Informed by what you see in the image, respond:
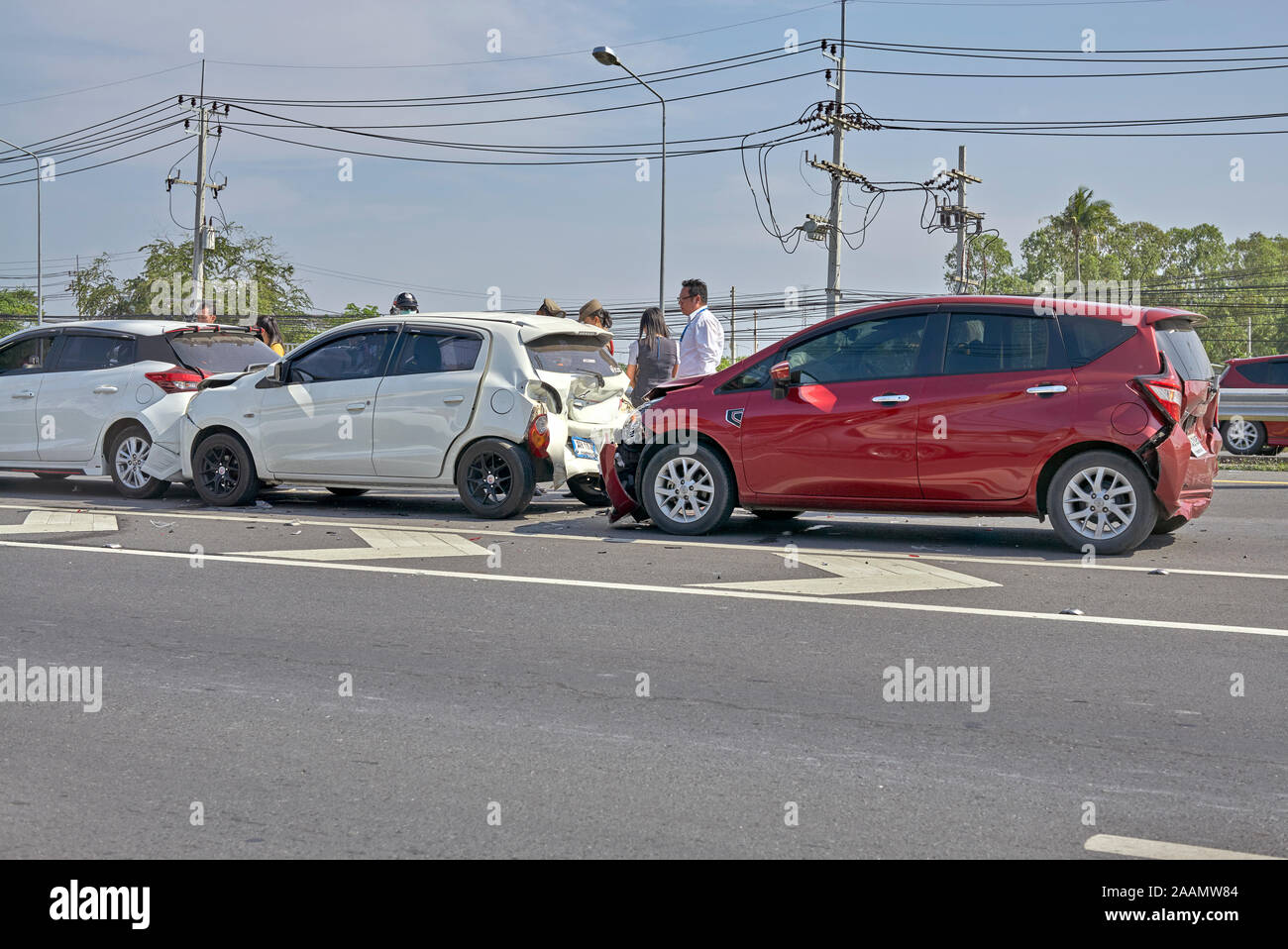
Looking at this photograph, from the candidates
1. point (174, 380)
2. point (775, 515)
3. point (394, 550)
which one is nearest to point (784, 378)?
A: point (775, 515)

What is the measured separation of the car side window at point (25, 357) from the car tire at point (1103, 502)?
10.0m

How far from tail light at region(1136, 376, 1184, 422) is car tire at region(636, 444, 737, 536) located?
2924 millimetres

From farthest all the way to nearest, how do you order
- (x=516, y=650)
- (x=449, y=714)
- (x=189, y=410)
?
(x=189, y=410) → (x=516, y=650) → (x=449, y=714)

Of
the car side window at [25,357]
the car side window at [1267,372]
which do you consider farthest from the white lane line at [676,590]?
the car side window at [1267,372]

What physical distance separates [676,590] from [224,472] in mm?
6030

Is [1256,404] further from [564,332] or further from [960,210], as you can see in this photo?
[960,210]

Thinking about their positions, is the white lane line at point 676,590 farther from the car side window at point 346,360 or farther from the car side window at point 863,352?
the car side window at point 346,360

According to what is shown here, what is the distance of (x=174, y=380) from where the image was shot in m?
12.9

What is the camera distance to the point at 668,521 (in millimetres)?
10031

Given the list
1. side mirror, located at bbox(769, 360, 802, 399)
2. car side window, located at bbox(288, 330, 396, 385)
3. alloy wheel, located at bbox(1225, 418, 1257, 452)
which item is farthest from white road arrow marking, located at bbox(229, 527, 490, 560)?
alloy wheel, located at bbox(1225, 418, 1257, 452)

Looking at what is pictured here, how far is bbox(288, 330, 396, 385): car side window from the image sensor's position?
11.4 m
